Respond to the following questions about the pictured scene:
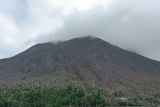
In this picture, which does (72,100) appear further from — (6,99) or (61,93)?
(6,99)

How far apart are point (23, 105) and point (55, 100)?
14.2m

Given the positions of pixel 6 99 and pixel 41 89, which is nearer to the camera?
pixel 6 99

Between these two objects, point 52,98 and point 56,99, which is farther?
point 52,98

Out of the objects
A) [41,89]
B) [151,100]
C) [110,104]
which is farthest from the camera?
[151,100]

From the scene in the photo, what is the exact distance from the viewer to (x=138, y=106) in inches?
6083

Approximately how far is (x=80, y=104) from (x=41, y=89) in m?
21.4

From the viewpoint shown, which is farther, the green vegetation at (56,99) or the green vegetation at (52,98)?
the green vegetation at (56,99)

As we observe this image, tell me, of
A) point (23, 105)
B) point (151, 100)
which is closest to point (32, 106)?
point (23, 105)

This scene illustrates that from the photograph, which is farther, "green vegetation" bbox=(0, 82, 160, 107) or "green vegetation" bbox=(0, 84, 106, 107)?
"green vegetation" bbox=(0, 82, 160, 107)

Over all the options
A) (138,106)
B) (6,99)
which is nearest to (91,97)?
(138,106)

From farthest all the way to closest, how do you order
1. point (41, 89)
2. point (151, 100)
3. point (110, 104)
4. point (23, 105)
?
1. point (151, 100)
2. point (41, 89)
3. point (110, 104)
4. point (23, 105)

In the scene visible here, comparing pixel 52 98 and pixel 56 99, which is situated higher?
pixel 52 98

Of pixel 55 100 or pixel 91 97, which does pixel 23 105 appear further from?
pixel 91 97

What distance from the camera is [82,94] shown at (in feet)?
534
